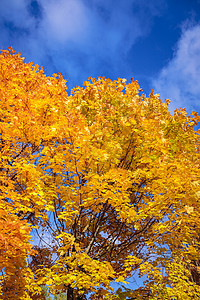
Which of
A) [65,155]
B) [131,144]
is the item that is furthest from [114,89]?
[65,155]

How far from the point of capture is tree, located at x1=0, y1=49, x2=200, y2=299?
522cm

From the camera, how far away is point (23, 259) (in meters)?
5.29

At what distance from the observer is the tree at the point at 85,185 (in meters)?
5.22

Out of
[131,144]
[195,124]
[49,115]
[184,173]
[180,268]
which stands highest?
[195,124]

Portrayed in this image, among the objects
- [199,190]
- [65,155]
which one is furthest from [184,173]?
[65,155]

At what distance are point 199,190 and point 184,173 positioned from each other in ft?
1.96

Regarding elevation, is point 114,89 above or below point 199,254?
above

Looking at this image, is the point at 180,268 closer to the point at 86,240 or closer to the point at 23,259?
the point at 86,240

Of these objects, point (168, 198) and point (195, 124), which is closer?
point (168, 198)

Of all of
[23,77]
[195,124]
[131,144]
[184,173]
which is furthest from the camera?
[195,124]

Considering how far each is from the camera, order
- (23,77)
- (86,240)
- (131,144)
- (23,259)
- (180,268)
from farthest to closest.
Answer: (23,77) < (86,240) < (131,144) < (180,268) < (23,259)

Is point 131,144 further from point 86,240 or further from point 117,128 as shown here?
point 86,240

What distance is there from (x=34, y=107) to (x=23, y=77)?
259 cm

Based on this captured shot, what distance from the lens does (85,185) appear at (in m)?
6.34
